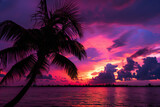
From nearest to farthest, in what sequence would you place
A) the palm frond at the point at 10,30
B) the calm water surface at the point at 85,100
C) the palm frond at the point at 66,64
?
the palm frond at the point at 10,30 → the palm frond at the point at 66,64 → the calm water surface at the point at 85,100

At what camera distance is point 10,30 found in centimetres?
427

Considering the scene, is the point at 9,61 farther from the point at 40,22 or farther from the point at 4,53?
the point at 40,22

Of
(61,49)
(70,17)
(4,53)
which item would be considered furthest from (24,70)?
(70,17)

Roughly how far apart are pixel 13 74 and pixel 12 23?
180 cm

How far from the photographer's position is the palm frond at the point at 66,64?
529 centimetres

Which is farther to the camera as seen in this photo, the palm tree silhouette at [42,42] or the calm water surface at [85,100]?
the calm water surface at [85,100]

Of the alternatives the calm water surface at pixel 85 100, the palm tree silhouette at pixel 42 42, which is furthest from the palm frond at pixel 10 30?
the calm water surface at pixel 85 100

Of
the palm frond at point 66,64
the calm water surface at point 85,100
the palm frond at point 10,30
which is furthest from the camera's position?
the calm water surface at point 85,100

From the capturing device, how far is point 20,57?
488cm

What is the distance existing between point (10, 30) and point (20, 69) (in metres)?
1.43

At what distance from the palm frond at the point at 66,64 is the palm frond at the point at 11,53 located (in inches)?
48.8

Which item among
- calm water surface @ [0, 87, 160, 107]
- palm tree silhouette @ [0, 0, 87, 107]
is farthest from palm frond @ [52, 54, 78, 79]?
calm water surface @ [0, 87, 160, 107]

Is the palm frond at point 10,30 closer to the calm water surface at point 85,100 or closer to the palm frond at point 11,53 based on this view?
the palm frond at point 11,53

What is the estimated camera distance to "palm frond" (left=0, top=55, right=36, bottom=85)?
4545 millimetres
